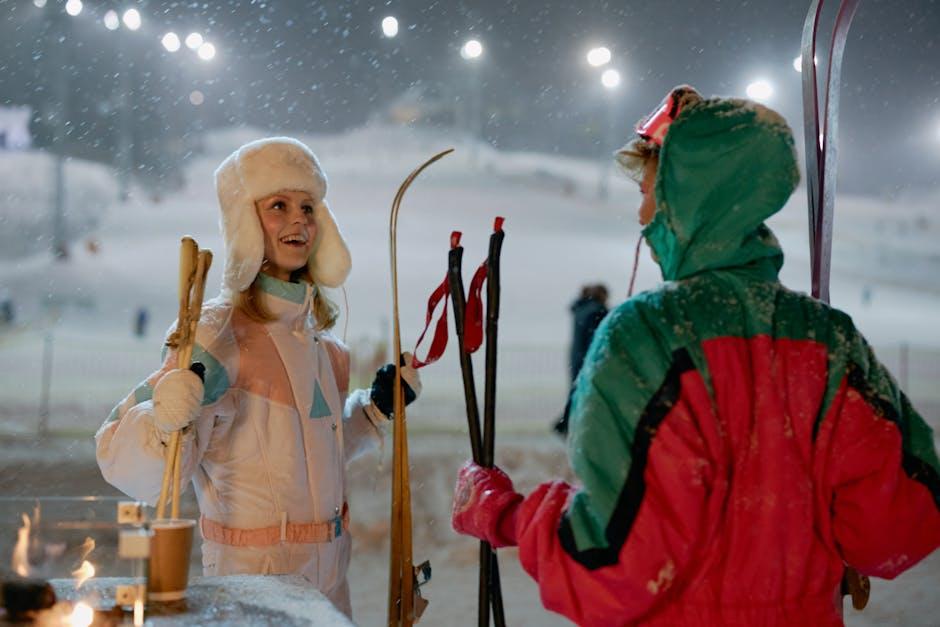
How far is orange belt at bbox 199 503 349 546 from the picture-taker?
188 cm

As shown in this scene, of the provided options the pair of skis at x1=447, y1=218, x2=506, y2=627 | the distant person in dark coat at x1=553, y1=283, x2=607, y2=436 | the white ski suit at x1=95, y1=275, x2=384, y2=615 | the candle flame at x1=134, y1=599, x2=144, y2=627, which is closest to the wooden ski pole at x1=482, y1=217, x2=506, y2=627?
the pair of skis at x1=447, y1=218, x2=506, y2=627

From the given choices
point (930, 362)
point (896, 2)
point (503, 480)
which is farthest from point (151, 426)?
point (930, 362)

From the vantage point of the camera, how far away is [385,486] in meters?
6.07

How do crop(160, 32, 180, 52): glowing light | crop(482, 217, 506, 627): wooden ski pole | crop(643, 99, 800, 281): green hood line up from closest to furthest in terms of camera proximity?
1. crop(643, 99, 800, 281): green hood
2. crop(482, 217, 506, 627): wooden ski pole
3. crop(160, 32, 180, 52): glowing light

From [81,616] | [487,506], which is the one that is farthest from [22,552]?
[487,506]

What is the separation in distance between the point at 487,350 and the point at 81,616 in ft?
2.68

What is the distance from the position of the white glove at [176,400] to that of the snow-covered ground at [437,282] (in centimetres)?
241

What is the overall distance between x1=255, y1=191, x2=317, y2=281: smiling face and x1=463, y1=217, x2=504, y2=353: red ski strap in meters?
0.44

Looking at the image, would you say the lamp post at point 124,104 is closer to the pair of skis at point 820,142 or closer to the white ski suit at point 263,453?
the white ski suit at point 263,453

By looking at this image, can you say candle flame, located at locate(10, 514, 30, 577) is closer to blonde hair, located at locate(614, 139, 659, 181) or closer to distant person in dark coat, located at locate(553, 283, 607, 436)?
blonde hair, located at locate(614, 139, 659, 181)

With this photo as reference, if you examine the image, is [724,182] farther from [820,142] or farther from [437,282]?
[437,282]

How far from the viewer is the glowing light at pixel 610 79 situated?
10.1m

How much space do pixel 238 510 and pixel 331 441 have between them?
238mm

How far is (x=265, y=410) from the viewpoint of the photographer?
1.93 meters
